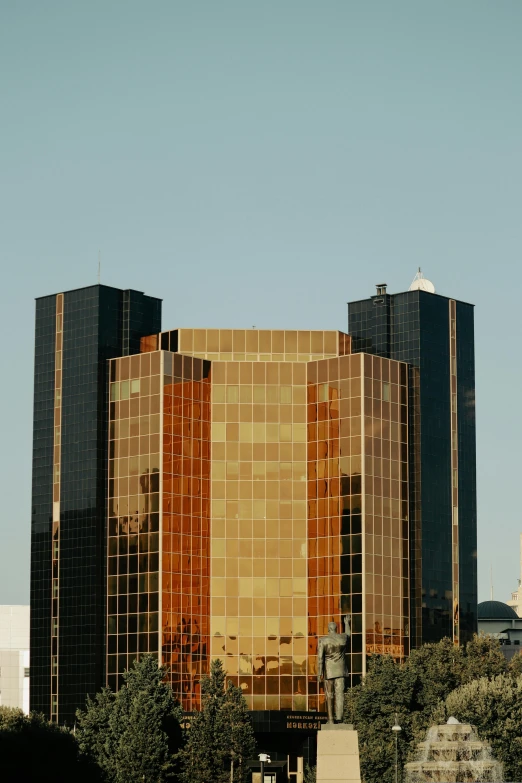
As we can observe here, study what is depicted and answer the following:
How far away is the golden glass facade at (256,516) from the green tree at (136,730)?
392 inches

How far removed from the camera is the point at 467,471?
516ft

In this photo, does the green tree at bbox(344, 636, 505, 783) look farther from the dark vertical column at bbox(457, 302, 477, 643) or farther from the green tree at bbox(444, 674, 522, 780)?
the dark vertical column at bbox(457, 302, 477, 643)

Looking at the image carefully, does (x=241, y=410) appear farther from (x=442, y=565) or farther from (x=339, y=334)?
(x=442, y=565)

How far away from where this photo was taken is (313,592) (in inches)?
5812

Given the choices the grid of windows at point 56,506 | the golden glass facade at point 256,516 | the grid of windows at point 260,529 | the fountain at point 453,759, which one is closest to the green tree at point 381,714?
the fountain at point 453,759

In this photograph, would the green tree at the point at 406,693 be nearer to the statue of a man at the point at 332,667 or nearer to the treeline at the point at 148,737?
the treeline at the point at 148,737

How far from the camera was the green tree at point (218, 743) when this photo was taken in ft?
409

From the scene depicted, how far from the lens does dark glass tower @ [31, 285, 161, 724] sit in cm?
14712

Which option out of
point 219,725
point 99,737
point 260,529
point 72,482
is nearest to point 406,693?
point 219,725

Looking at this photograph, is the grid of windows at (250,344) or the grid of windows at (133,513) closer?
the grid of windows at (133,513)

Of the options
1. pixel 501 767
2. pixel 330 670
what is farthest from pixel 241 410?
pixel 330 670

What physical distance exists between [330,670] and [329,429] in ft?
259

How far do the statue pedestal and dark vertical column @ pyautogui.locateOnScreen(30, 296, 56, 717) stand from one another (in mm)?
83702

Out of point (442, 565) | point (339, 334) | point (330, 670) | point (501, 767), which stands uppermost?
point (339, 334)
